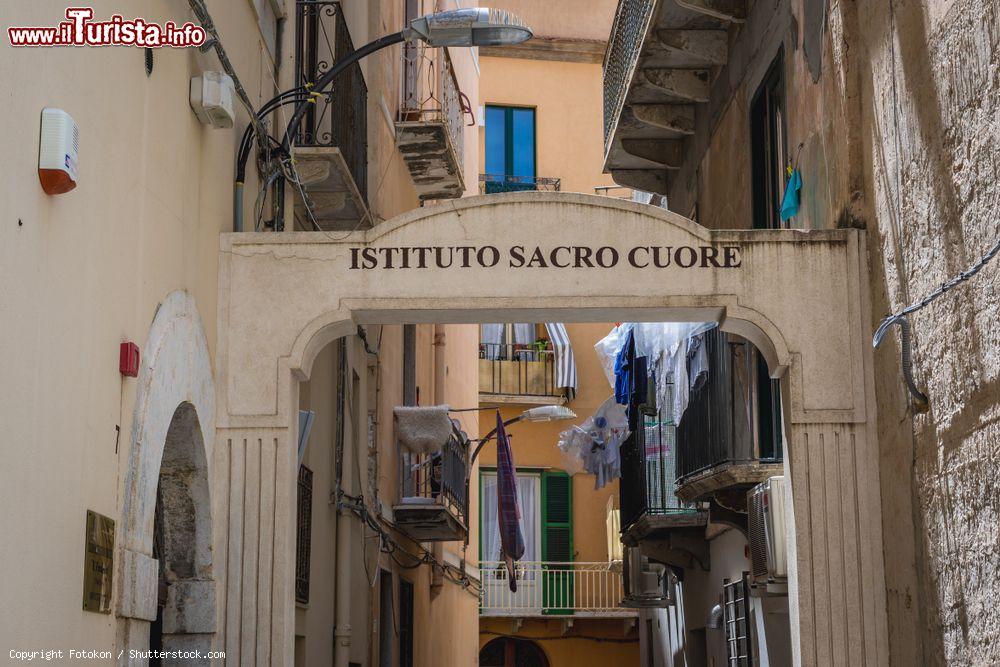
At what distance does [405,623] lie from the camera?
64.1 ft

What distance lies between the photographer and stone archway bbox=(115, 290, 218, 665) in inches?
279

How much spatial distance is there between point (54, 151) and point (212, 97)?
8.52ft

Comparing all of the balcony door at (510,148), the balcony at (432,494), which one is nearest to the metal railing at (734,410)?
the balcony at (432,494)

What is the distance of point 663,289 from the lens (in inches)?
369

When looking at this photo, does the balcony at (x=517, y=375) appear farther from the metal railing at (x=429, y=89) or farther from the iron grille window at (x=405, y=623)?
the iron grille window at (x=405, y=623)

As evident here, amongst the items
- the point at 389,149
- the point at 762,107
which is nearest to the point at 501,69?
the point at 389,149

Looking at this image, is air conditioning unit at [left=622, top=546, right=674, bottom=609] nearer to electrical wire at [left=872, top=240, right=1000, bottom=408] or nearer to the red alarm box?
electrical wire at [left=872, top=240, right=1000, bottom=408]

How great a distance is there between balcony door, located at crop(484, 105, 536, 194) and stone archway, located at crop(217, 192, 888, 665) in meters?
23.4

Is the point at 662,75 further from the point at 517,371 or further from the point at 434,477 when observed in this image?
the point at 517,371

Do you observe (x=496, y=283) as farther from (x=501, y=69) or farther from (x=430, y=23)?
(x=501, y=69)

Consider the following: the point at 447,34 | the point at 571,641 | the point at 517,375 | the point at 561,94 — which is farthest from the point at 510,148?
the point at 447,34

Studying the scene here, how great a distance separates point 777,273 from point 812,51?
210 cm

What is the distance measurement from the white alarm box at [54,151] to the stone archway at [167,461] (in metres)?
1.61

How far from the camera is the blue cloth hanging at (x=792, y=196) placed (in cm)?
1109
